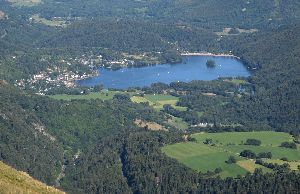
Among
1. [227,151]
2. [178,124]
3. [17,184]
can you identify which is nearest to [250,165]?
[227,151]

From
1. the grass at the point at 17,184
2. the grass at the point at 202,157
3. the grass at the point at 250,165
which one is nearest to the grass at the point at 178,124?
the grass at the point at 202,157

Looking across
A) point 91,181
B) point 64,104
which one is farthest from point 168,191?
point 64,104

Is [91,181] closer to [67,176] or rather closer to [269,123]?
[67,176]

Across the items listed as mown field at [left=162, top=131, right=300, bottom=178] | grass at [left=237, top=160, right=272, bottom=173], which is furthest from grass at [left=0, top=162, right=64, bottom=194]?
grass at [left=237, top=160, right=272, bottom=173]

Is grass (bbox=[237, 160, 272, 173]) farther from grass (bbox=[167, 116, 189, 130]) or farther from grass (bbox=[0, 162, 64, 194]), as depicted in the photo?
grass (bbox=[0, 162, 64, 194])

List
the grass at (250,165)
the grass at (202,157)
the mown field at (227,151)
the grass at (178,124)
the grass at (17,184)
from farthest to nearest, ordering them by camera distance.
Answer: the grass at (178,124)
the mown field at (227,151)
the grass at (202,157)
the grass at (250,165)
the grass at (17,184)

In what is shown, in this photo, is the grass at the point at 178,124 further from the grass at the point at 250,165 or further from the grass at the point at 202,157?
the grass at the point at 250,165

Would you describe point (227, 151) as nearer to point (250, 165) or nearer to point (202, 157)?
A: point (202, 157)
